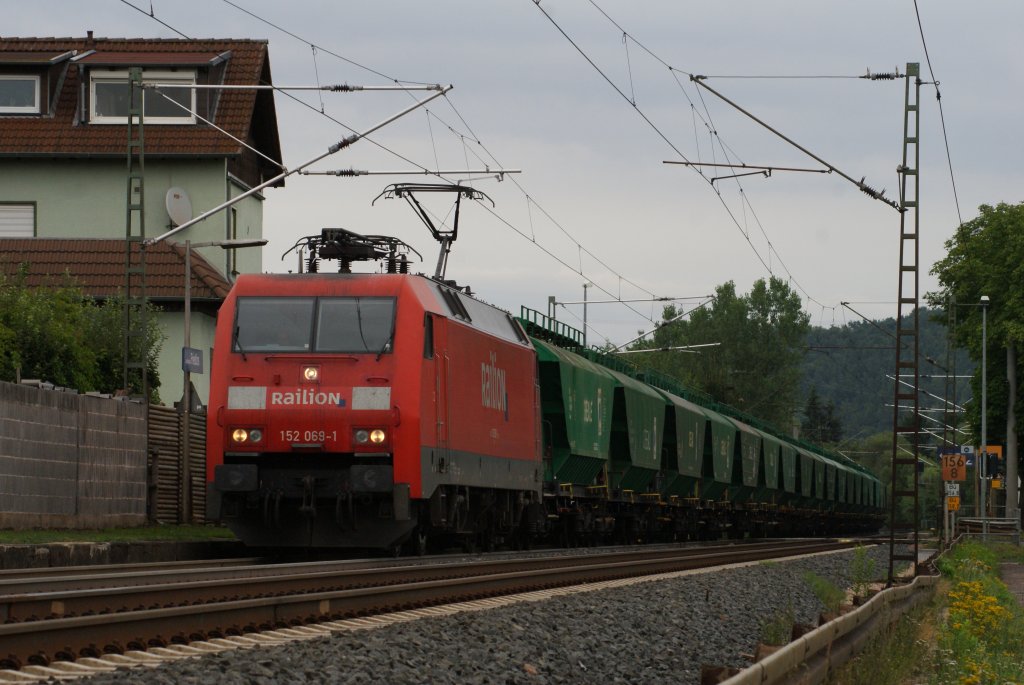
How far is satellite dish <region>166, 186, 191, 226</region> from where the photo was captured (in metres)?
41.2

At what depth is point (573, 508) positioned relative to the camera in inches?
1169

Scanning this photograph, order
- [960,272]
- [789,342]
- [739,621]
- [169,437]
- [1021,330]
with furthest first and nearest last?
[789,342] < [960,272] < [1021,330] < [169,437] < [739,621]

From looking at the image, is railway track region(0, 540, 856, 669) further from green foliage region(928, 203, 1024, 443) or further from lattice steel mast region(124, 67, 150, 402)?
green foliage region(928, 203, 1024, 443)

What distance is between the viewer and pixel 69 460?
2155cm

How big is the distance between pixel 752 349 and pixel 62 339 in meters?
90.7

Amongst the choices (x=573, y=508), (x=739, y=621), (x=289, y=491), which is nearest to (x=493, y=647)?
(x=739, y=621)

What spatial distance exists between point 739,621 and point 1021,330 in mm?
46354

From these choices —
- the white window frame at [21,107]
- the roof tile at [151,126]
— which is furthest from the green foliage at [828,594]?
the white window frame at [21,107]

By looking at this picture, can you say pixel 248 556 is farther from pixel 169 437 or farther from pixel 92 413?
pixel 169 437

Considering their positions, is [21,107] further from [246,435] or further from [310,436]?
[310,436]

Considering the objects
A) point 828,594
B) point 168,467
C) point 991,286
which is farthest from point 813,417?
point 828,594

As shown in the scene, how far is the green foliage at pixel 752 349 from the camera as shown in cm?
11538

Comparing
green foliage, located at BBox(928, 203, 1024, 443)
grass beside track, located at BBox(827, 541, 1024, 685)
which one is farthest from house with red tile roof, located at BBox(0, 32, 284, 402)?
green foliage, located at BBox(928, 203, 1024, 443)

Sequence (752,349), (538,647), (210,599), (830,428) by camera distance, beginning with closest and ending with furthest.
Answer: (538,647), (210,599), (752,349), (830,428)
